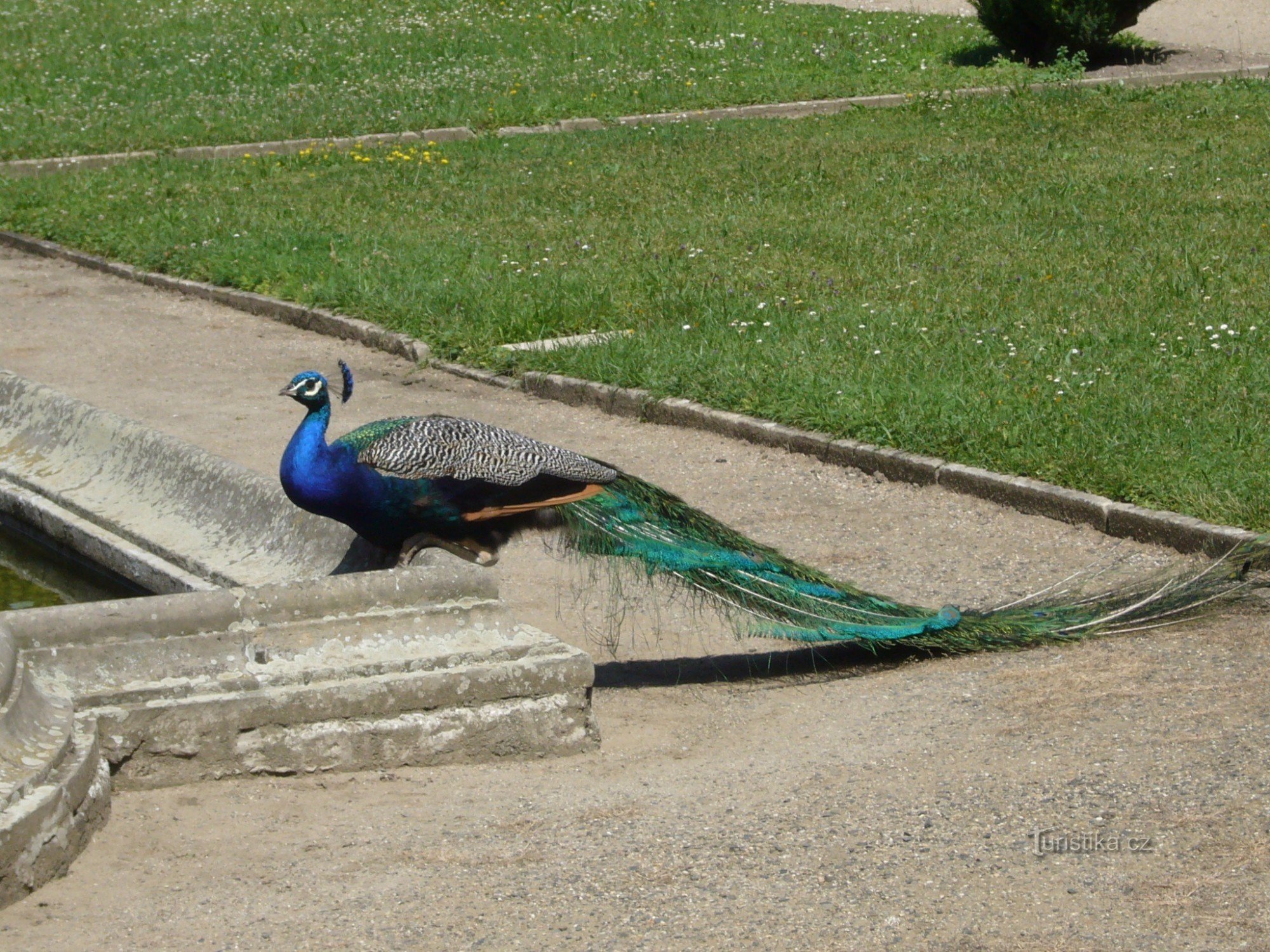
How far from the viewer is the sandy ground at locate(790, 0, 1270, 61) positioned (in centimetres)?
2000

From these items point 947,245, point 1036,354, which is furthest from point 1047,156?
point 1036,354

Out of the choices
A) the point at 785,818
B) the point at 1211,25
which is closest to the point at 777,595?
the point at 785,818

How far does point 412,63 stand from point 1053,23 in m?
7.24

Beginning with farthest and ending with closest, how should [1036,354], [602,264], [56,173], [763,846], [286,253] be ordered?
[56,173]
[286,253]
[602,264]
[1036,354]
[763,846]

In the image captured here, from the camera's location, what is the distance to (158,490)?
20.9 ft

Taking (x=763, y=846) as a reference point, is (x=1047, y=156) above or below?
above

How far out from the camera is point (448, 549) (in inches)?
213

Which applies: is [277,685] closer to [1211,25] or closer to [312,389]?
[312,389]

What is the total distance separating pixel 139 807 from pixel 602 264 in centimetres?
687

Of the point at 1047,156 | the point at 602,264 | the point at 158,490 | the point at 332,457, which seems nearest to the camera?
the point at 332,457

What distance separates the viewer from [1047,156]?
45.1 ft

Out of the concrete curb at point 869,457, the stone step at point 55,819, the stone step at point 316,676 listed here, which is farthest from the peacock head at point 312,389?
the concrete curb at point 869,457

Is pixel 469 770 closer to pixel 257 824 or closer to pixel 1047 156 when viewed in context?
pixel 257 824

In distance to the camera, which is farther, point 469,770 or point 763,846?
point 469,770
